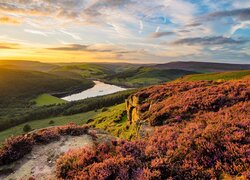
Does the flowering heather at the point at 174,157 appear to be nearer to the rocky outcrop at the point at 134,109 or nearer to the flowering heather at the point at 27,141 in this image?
the flowering heather at the point at 27,141

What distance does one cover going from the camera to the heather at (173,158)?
6.04m

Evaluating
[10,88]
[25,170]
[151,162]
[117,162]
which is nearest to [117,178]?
[117,162]

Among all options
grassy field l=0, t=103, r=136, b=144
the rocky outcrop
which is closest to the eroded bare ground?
grassy field l=0, t=103, r=136, b=144

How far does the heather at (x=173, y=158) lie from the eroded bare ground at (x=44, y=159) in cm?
73

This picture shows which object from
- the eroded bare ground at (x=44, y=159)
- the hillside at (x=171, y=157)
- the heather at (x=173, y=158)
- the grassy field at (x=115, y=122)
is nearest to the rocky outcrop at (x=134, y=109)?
the grassy field at (x=115, y=122)

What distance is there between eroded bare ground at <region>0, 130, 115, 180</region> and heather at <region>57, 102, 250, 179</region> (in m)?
0.73

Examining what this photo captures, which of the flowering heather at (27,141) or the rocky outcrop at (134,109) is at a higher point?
the flowering heather at (27,141)

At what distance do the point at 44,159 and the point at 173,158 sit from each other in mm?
4981

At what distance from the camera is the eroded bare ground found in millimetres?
7746

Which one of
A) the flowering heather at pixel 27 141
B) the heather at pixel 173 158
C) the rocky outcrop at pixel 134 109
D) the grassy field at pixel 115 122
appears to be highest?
the heather at pixel 173 158

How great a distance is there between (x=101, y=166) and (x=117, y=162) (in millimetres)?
487

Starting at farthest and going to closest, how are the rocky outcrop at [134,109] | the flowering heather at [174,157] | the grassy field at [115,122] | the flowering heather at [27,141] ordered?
the grassy field at [115,122] < the rocky outcrop at [134,109] < the flowering heather at [27,141] < the flowering heather at [174,157]

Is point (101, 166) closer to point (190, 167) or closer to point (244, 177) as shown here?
point (190, 167)

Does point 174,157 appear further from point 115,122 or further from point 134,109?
point 115,122
